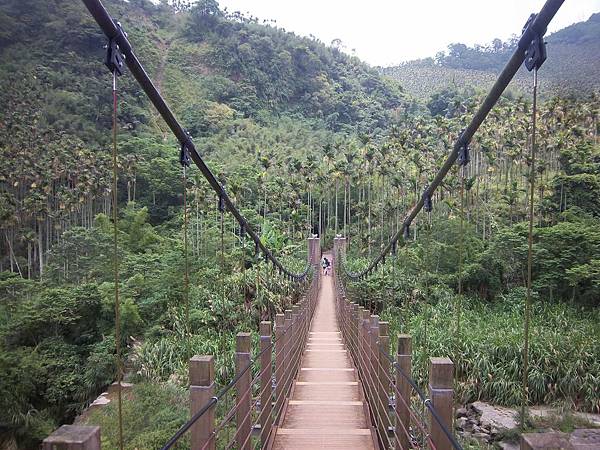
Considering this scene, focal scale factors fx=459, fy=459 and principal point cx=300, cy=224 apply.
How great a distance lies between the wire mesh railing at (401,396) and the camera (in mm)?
1306

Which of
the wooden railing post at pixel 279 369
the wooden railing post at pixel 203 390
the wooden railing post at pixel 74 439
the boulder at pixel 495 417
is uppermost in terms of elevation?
the wooden railing post at pixel 74 439

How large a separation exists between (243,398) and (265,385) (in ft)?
1.72

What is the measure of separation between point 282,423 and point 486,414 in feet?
19.7

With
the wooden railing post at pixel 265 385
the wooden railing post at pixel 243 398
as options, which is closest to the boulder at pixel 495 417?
the wooden railing post at pixel 265 385

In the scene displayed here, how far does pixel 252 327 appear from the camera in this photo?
10.1 meters

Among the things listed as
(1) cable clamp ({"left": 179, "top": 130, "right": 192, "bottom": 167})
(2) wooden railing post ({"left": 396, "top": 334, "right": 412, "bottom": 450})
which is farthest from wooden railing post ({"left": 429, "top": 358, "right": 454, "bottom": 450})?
(1) cable clamp ({"left": 179, "top": 130, "right": 192, "bottom": 167})

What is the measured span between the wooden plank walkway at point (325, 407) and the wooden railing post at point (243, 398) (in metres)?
0.59

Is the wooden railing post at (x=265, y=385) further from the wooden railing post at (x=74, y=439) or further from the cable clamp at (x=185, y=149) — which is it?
the wooden railing post at (x=74, y=439)

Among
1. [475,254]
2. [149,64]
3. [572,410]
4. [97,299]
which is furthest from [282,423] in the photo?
[149,64]

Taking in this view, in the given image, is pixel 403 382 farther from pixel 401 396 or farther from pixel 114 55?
pixel 114 55

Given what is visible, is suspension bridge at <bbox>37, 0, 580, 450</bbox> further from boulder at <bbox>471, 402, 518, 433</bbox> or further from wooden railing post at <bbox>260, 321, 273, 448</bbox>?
boulder at <bbox>471, 402, 518, 433</bbox>

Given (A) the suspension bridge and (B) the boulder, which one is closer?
(A) the suspension bridge

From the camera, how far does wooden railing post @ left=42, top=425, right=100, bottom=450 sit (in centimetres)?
65

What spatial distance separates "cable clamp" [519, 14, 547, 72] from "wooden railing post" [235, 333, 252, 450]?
1473 mm
